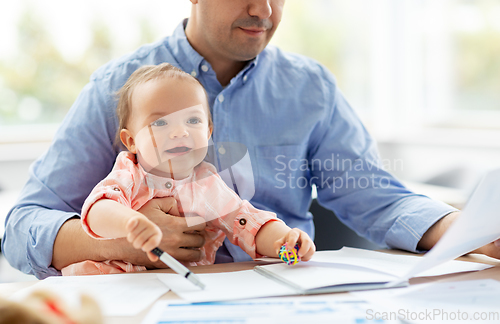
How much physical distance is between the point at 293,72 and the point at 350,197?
14.0 inches

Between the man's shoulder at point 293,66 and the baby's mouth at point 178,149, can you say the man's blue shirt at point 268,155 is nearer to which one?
the man's shoulder at point 293,66

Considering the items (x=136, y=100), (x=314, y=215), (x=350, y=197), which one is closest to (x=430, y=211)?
(x=350, y=197)

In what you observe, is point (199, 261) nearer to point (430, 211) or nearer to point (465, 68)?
point (430, 211)

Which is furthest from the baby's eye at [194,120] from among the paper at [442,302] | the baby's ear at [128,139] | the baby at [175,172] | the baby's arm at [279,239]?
the paper at [442,302]

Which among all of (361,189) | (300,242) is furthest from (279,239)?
(361,189)

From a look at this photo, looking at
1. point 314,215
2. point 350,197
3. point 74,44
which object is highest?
point 74,44

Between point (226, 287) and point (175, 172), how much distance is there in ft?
0.79

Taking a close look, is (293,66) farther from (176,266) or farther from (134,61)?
(176,266)

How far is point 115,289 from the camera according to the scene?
0.63 metres

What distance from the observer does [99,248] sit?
785 millimetres

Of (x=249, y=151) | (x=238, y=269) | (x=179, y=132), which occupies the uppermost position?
(x=179, y=132)

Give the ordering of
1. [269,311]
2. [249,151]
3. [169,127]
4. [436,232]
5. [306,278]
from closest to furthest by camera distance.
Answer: [269,311], [306,278], [169,127], [436,232], [249,151]

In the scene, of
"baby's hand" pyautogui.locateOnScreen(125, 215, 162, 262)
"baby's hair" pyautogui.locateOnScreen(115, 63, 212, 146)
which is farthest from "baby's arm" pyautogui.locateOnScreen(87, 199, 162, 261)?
"baby's hair" pyautogui.locateOnScreen(115, 63, 212, 146)

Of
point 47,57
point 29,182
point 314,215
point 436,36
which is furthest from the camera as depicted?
point 436,36
